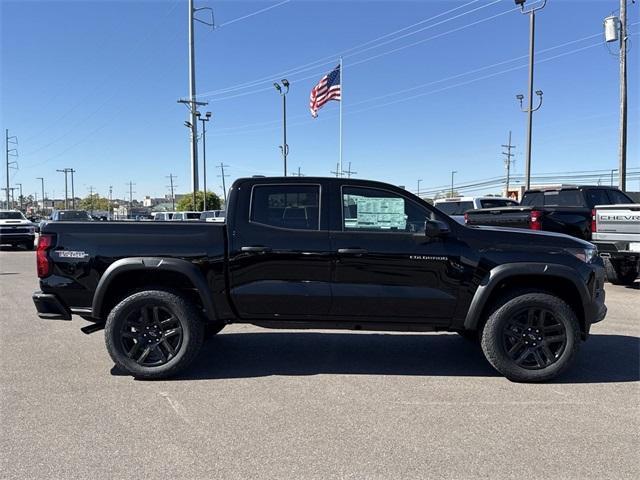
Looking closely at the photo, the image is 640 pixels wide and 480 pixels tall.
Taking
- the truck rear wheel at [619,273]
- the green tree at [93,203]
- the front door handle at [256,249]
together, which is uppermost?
the green tree at [93,203]

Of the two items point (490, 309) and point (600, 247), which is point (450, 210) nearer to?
point (600, 247)

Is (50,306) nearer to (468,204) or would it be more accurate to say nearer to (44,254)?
(44,254)

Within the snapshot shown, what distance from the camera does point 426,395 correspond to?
181 inches

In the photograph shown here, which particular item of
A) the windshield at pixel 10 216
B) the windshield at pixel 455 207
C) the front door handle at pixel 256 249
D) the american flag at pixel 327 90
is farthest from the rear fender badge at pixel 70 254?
the american flag at pixel 327 90

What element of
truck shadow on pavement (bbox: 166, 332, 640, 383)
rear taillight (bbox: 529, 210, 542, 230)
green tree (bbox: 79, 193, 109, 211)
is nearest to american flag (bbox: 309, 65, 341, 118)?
rear taillight (bbox: 529, 210, 542, 230)

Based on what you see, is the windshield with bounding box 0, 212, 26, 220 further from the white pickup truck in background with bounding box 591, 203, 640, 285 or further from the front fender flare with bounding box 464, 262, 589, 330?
the front fender flare with bounding box 464, 262, 589, 330

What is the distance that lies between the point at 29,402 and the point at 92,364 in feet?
3.62

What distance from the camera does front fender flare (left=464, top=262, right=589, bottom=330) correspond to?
15.8ft

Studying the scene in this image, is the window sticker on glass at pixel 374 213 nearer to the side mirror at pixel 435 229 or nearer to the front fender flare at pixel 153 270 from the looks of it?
the side mirror at pixel 435 229

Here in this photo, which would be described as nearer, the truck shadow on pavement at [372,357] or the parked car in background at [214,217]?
the truck shadow on pavement at [372,357]

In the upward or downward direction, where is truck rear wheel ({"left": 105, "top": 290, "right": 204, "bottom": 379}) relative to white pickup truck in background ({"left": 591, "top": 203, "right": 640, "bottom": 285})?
downward

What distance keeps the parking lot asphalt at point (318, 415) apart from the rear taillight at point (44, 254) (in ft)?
3.31

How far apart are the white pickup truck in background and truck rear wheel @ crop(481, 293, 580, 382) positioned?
535cm

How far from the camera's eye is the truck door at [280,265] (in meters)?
4.95
